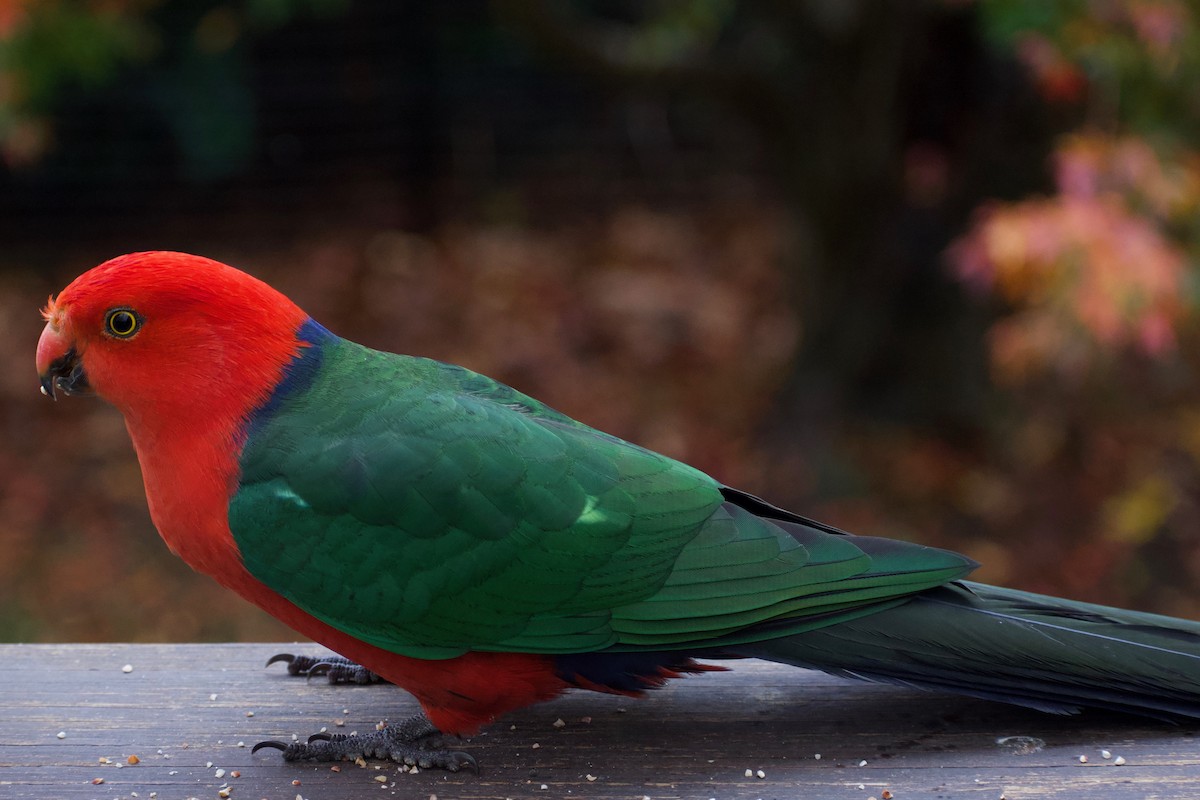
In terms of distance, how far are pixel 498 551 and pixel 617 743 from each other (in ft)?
1.56

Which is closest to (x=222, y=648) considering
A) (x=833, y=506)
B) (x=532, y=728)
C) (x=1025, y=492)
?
(x=532, y=728)

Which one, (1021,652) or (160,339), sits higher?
(160,339)

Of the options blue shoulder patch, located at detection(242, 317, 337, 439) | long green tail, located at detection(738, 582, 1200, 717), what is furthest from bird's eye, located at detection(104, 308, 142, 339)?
long green tail, located at detection(738, 582, 1200, 717)

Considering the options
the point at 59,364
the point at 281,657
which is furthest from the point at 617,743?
the point at 59,364

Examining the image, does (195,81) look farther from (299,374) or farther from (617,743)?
(617,743)

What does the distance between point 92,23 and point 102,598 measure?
283 cm

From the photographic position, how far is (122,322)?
2299 mm

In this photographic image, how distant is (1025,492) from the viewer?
6266mm

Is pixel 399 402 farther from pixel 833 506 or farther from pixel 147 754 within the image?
pixel 833 506

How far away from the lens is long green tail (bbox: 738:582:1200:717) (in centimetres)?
223

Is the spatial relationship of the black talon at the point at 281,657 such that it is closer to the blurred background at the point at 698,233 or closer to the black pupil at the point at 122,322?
the black pupil at the point at 122,322

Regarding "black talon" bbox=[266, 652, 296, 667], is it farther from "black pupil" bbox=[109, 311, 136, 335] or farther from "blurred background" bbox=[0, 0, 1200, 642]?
"blurred background" bbox=[0, 0, 1200, 642]

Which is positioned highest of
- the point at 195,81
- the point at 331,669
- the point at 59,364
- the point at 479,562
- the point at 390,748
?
the point at 195,81

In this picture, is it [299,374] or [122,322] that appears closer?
[122,322]
